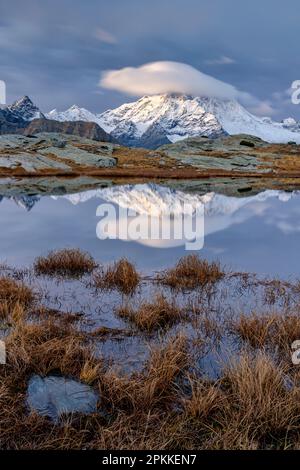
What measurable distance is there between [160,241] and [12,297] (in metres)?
13.6

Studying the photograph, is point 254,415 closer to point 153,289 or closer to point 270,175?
point 153,289

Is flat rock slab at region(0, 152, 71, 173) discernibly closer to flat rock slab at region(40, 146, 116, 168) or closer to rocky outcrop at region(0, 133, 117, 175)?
rocky outcrop at region(0, 133, 117, 175)

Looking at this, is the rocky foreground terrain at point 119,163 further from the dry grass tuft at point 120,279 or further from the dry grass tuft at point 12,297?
the dry grass tuft at point 12,297

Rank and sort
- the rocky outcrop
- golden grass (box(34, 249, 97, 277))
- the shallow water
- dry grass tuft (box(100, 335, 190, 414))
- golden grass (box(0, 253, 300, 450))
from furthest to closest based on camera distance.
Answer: the rocky outcrop → the shallow water → golden grass (box(34, 249, 97, 277)) → dry grass tuft (box(100, 335, 190, 414)) → golden grass (box(0, 253, 300, 450))

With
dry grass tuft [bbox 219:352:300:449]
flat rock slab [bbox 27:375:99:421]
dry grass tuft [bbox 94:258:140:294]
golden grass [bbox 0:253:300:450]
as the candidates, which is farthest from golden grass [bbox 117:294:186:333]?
dry grass tuft [bbox 219:352:300:449]

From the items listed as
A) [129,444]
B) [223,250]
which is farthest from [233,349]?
[223,250]

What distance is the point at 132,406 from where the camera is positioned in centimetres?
794

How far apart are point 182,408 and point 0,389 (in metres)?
3.12

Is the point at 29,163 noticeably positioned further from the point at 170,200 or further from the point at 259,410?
the point at 259,410

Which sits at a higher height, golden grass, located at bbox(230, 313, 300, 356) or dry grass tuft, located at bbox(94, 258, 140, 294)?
dry grass tuft, located at bbox(94, 258, 140, 294)

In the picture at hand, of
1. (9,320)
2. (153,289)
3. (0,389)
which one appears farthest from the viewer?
(153,289)

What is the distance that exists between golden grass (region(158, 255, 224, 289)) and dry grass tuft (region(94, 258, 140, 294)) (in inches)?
45.3

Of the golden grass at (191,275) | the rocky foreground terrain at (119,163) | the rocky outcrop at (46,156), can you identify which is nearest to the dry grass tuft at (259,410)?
the golden grass at (191,275)

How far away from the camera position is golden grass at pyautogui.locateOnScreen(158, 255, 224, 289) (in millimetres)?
15867
